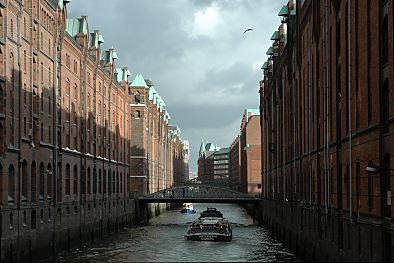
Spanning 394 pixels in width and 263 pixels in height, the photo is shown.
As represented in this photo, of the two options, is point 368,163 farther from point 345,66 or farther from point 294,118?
point 294,118

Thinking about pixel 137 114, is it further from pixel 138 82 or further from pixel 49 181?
pixel 49 181

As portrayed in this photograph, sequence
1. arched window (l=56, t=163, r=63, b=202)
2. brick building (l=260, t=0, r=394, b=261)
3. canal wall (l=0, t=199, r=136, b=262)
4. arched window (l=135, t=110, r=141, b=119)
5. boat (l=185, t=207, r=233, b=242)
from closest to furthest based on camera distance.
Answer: brick building (l=260, t=0, r=394, b=261) → canal wall (l=0, t=199, r=136, b=262) → arched window (l=56, t=163, r=63, b=202) → boat (l=185, t=207, r=233, b=242) → arched window (l=135, t=110, r=141, b=119)

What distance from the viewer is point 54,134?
163 ft

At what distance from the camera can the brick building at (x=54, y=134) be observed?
126 ft

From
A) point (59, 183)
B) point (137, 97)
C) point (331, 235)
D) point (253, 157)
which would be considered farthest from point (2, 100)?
point (253, 157)

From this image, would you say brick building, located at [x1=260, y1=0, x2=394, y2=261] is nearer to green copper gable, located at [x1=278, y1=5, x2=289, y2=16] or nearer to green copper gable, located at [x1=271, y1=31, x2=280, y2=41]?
green copper gable, located at [x1=278, y1=5, x2=289, y2=16]

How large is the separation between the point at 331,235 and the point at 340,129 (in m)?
5.67

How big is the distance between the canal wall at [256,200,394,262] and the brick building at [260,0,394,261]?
1.9 inches

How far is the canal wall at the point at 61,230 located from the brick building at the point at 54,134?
66mm

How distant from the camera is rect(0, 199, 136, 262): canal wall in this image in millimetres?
38062

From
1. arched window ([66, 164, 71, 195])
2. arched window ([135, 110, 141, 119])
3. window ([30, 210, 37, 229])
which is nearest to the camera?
window ([30, 210, 37, 229])

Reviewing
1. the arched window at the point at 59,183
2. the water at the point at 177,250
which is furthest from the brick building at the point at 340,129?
the arched window at the point at 59,183

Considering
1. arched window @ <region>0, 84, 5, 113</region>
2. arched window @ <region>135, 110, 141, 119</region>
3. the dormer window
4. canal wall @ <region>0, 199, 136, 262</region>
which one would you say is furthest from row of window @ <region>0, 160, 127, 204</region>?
the dormer window

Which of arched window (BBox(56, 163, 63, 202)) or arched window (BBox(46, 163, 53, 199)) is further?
arched window (BBox(56, 163, 63, 202))
